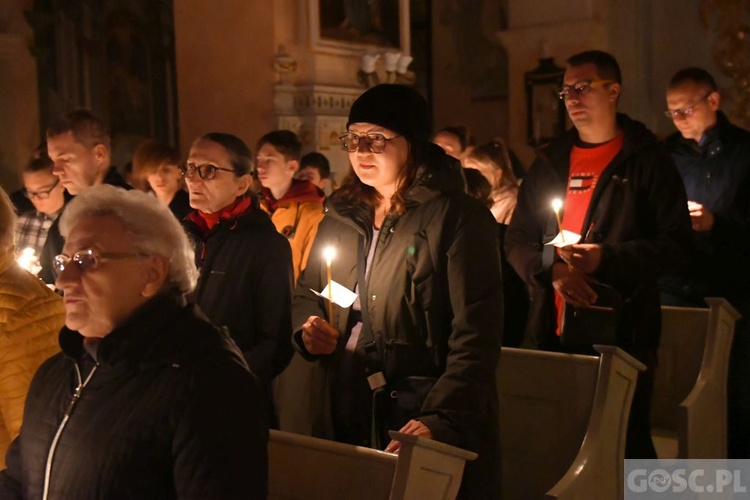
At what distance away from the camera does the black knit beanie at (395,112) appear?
302 centimetres

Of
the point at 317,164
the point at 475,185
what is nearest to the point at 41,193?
the point at 317,164

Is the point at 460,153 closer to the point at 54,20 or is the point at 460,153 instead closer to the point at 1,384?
the point at 1,384

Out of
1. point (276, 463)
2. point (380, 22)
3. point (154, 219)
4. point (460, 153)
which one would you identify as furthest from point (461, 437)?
point (380, 22)

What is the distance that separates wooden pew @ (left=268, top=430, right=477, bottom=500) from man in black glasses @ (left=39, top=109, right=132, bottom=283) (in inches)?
77.5

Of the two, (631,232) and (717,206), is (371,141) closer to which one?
(631,232)

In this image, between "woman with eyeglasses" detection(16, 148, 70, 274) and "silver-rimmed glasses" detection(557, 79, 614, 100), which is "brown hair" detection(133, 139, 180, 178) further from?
"silver-rimmed glasses" detection(557, 79, 614, 100)

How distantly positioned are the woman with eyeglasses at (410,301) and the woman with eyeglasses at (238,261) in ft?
1.17

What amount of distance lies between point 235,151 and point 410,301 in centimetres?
106

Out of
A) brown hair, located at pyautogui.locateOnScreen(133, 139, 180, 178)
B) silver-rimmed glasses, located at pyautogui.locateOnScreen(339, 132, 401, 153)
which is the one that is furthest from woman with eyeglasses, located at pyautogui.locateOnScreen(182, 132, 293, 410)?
brown hair, located at pyautogui.locateOnScreen(133, 139, 180, 178)

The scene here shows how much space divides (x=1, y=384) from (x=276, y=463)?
738 millimetres

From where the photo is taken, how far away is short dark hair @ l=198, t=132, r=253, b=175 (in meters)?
Answer: 3.65

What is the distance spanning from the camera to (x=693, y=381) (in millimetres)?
4516

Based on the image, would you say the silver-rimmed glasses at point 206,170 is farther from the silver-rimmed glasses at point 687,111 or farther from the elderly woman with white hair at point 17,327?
the silver-rimmed glasses at point 687,111

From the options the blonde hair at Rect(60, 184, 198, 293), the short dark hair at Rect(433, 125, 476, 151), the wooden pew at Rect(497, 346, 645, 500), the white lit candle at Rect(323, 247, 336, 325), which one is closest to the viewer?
the blonde hair at Rect(60, 184, 198, 293)
